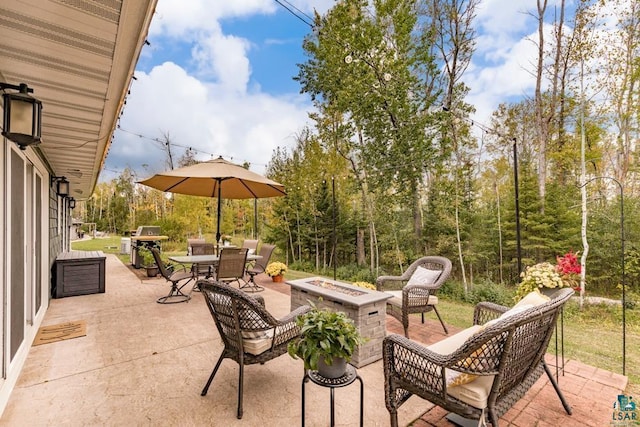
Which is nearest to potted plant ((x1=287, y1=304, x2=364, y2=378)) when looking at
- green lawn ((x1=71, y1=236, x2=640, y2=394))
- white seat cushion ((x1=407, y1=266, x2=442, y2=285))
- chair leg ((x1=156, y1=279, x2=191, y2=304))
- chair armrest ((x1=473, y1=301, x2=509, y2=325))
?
chair armrest ((x1=473, y1=301, x2=509, y2=325))

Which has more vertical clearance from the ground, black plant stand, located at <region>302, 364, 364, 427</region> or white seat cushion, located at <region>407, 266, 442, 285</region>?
white seat cushion, located at <region>407, 266, 442, 285</region>

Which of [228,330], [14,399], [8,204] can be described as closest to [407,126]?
[228,330]

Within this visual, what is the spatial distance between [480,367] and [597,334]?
3914 mm

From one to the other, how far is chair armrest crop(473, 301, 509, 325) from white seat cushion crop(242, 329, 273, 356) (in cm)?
180

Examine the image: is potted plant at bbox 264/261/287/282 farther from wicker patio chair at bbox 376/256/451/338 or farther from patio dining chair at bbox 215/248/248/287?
A: wicker patio chair at bbox 376/256/451/338

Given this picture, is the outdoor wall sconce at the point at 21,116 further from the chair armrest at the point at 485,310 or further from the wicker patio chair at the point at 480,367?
the chair armrest at the point at 485,310

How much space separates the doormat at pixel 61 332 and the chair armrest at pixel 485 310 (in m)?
4.27

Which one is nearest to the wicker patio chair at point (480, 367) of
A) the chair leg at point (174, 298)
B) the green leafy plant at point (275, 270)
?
the chair leg at point (174, 298)

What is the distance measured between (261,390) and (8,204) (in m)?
2.49

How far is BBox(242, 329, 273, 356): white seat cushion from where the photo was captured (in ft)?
7.02

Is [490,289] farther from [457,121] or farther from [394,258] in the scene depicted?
[457,121]

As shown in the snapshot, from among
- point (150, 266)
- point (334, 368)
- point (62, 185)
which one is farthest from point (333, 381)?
point (62, 185)

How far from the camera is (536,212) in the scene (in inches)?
270

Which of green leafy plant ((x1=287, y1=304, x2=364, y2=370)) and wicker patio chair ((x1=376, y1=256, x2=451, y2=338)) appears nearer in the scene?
green leafy plant ((x1=287, y1=304, x2=364, y2=370))
